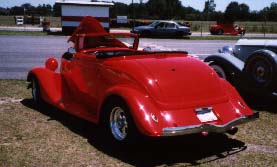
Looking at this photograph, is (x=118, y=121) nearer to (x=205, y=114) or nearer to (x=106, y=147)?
(x=106, y=147)

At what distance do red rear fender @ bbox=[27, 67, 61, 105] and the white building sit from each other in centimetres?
2531

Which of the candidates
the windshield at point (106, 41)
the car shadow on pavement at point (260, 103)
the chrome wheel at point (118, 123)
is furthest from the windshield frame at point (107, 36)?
the car shadow on pavement at point (260, 103)

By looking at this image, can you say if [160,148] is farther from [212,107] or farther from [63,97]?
[63,97]

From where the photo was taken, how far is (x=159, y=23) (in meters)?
32.0

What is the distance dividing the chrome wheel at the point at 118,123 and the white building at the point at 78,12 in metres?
27.6

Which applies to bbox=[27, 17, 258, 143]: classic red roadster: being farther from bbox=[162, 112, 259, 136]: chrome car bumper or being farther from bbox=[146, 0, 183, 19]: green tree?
bbox=[146, 0, 183, 19]: green tree

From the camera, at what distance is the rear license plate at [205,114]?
Result: 501 cm

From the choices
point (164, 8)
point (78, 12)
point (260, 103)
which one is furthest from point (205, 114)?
point (164, 8)

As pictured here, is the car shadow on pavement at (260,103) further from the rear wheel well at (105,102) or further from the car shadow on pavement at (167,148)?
the rear wheel well at (105,102)

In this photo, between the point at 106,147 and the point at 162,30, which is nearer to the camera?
the point at 106,147

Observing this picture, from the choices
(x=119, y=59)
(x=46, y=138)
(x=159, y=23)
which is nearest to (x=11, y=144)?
(x=46, y=138)

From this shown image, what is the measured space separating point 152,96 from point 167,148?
2.78 feet

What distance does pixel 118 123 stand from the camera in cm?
519

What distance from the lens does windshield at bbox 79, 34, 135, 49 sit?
681cm
